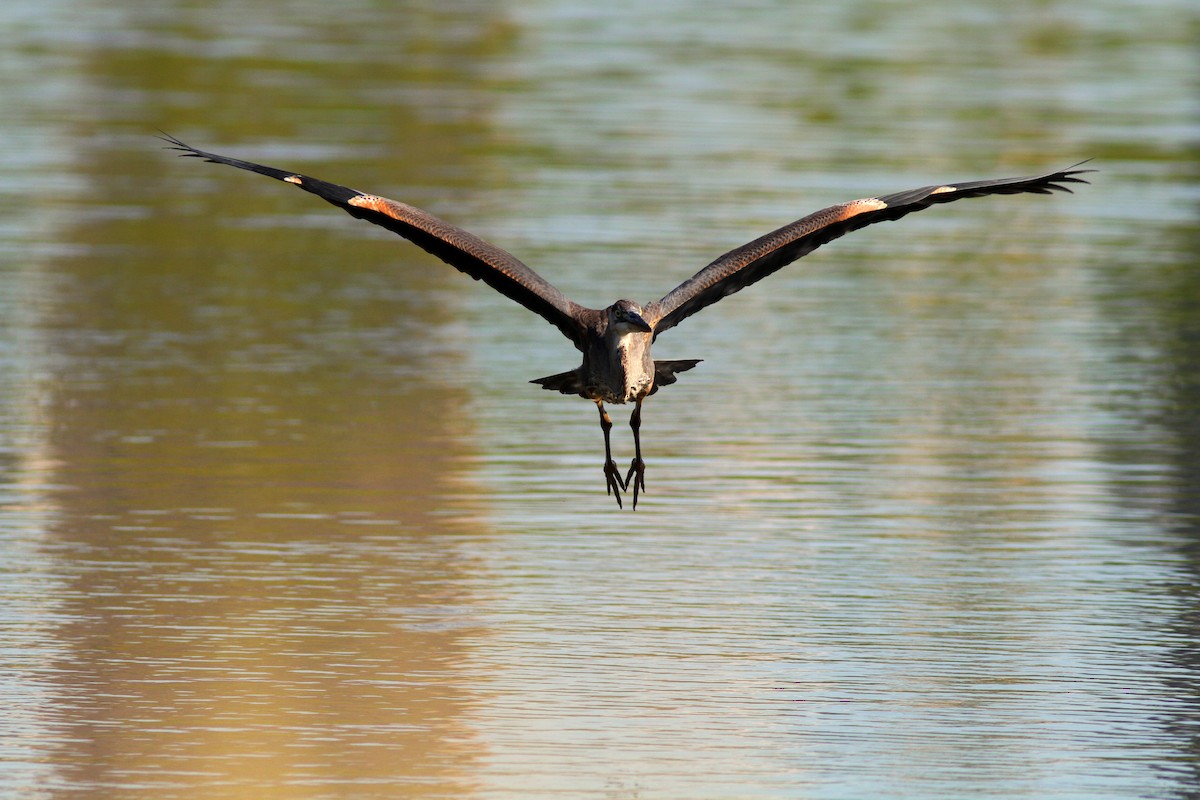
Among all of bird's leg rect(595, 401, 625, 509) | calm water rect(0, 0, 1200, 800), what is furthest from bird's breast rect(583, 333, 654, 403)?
calm water rect(0, 0, 1200, 800)

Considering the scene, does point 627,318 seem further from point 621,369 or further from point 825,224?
point 825,224

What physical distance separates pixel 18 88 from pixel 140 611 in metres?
23.4

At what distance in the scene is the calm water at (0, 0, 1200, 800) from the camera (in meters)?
10.2

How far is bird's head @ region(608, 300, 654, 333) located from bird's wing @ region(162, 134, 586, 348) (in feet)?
0.84

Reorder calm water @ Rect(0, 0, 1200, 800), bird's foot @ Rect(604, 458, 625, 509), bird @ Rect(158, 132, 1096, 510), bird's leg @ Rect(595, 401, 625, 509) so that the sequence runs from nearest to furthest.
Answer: calm water @ Rect(0, 0, 1200, 800), bird @ Rect(158, 132, 1096, 510), bird's leg @ Rect(595, 401, 625, 509), bird's foot @ Rect(604, 458, 625, 509)

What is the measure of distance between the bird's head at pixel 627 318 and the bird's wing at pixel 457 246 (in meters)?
0.25

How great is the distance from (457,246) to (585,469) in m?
3.28

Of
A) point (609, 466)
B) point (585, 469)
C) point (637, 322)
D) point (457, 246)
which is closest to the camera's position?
point (637, 322)

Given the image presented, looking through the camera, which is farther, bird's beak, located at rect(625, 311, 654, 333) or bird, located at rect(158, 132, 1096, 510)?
bird, located at rect(158, 132, 1096, 510)

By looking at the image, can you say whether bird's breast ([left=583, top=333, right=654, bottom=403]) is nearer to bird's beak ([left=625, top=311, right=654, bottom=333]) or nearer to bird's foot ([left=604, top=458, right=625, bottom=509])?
bird's beak ([left=625, top=311, right=654, bottom=333])

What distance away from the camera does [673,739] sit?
396 inches

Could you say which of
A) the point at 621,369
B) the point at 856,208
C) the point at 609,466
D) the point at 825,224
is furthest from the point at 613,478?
the point at 856,208

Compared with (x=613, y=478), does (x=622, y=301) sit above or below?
above

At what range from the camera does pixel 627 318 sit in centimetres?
1225
